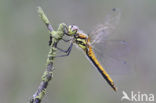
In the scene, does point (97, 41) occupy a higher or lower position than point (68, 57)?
lower

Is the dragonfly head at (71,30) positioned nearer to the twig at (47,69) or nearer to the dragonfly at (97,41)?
the dragonfly at (97,41)

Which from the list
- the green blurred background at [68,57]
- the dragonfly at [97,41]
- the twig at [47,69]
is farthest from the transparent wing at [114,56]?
the twig at [47,69]

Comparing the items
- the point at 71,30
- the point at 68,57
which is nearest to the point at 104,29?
the point at 71,30

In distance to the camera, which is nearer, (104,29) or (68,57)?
(104,29)

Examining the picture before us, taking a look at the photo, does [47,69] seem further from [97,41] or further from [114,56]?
[114,56]

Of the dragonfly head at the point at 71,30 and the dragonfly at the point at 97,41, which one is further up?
the dragonfly at the point at 97,41

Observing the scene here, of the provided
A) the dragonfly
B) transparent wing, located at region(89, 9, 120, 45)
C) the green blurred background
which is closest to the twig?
the dragonfly

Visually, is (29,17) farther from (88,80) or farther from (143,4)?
(143,4)
